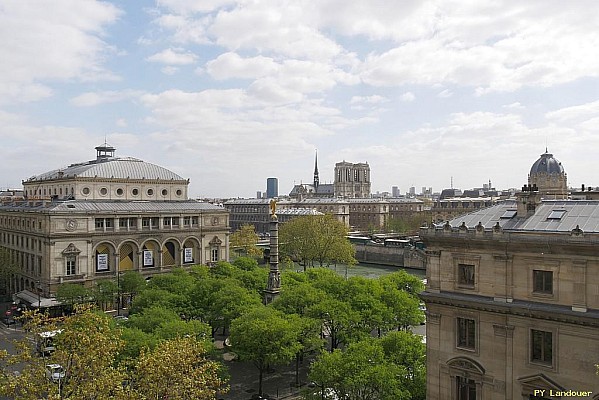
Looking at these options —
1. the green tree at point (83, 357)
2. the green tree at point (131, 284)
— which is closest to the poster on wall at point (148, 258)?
the green tree at point (131, 284)

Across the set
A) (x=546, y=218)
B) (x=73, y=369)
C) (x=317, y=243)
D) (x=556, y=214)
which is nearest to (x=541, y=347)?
(x=546, y=218)

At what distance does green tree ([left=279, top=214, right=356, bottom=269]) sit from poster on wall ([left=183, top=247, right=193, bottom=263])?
3013 cm

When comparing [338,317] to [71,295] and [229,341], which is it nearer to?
[229,341]

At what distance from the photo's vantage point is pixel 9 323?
6781 centimetres

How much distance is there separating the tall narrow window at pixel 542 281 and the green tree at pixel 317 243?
→ 84.6 metres

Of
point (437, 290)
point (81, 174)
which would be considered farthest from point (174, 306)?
point (81, 174)

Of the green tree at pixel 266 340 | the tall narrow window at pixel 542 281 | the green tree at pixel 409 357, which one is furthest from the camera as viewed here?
the green tree at pixel 266 340

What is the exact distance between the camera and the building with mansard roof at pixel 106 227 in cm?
7538

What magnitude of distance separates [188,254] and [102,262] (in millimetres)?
15567

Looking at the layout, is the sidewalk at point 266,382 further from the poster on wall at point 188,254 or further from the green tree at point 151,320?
the poster on wall at point 188,254

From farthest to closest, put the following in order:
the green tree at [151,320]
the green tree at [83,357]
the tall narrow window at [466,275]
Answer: the green tree at [151,320]
the tall narrow window at [466,275]
the green tree at [83,357]

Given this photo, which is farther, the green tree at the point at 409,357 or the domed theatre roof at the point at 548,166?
the domed theatre roof at the point at 548,166

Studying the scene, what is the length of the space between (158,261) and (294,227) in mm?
44165

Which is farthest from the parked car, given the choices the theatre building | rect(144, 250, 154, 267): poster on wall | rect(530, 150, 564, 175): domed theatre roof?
rect(530, 150, 564, 175): domed theatre roof
